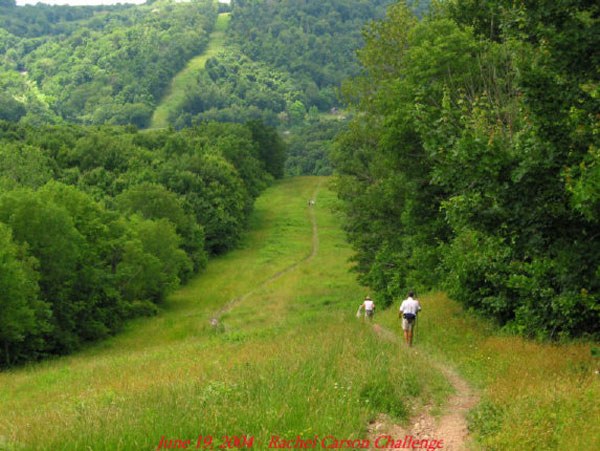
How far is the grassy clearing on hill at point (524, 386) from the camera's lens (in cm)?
907

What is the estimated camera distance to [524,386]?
38.9 feet

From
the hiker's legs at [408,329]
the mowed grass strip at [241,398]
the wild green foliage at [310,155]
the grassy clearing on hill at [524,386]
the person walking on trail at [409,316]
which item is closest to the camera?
the mowed grass strip at [241,398]

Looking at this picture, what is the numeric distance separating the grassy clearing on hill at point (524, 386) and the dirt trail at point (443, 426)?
267mm

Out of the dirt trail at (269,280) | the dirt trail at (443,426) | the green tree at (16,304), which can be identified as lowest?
the dirt trail at (269,280)

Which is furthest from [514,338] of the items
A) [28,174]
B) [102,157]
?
[102,157]

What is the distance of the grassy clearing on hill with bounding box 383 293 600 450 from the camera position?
9.07 m

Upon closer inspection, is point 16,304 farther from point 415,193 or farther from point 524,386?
point 524,386

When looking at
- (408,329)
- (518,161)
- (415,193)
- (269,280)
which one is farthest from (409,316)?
(269,280)

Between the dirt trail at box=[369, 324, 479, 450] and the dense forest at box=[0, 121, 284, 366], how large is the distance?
29.8m

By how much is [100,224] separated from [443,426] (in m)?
42.7

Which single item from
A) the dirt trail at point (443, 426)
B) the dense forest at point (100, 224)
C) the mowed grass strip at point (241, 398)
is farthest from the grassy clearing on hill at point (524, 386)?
the dense forest at point (100, 224)

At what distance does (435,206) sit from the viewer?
3081 cm

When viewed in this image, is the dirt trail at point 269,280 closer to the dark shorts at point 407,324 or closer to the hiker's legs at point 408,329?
the hiker's legs at point 408,329

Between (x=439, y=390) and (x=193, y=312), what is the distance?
1679 inches
